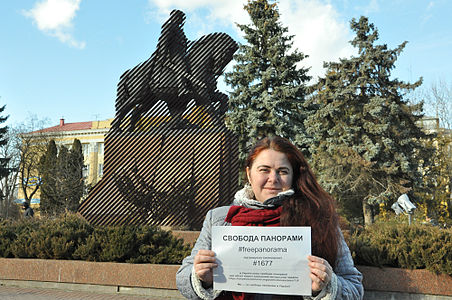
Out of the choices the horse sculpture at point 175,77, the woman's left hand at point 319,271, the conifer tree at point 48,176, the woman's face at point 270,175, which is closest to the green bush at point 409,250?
the woman's face at point 270,175

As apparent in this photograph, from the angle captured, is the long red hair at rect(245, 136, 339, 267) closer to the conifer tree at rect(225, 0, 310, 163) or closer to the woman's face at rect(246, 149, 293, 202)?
the woman's face at rect(246, 149, 293, 202)

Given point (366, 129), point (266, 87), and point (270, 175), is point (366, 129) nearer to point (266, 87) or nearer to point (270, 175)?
point (266, 87)

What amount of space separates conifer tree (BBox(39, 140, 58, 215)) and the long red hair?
3727cm

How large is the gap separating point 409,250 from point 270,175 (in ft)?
17.9

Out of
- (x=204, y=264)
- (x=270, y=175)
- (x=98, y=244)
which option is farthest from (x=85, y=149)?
(x=204, y=264)

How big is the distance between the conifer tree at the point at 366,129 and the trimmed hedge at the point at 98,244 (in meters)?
18.6

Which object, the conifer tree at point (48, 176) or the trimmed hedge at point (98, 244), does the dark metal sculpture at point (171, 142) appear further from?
the conifer tree at point (48, 176)

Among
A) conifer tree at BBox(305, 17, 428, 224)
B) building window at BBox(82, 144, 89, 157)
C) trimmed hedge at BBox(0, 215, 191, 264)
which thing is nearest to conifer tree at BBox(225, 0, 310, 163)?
conifer tree at BBox(305, 17, 428, 224)


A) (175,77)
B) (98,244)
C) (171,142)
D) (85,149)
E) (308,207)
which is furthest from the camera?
(85,149)

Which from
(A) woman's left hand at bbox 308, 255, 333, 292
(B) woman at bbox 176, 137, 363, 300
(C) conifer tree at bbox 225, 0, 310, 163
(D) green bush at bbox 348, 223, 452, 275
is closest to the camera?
(A) woman's left hand at bbox 308, 255, 333, 292

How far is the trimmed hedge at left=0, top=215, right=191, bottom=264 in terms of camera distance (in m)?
7.46

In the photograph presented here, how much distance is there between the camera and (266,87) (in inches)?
1012

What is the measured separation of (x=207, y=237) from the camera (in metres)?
2.29

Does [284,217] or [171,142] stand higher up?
[171,142]
